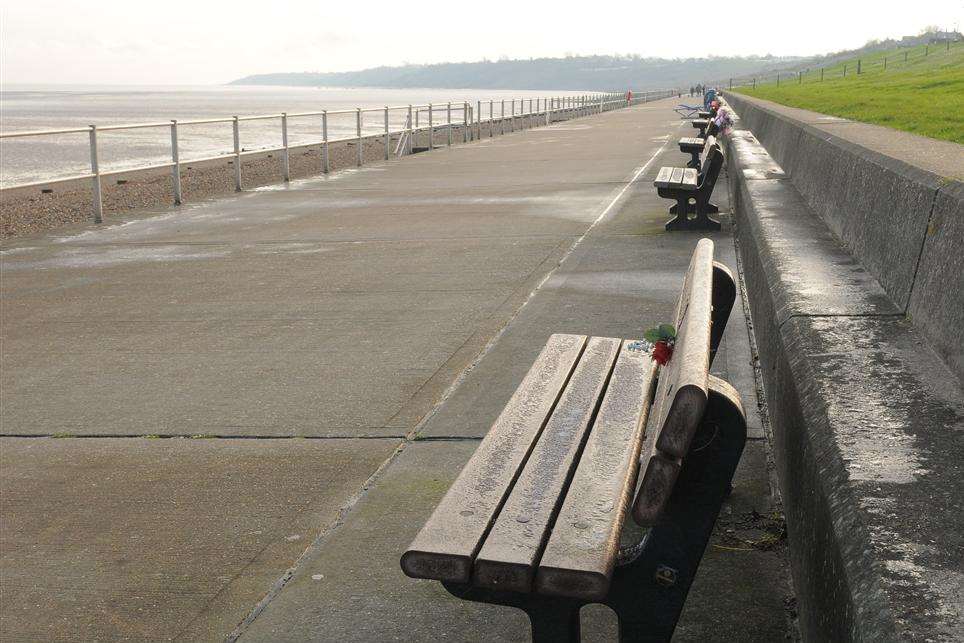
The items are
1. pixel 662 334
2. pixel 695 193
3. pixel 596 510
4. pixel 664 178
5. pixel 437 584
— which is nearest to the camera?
pixel 596 510

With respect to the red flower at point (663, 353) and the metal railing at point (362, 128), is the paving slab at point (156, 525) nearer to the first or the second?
the red flower at point (663, 353)

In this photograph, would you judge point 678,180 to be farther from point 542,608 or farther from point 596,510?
point 542,608

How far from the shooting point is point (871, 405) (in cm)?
281

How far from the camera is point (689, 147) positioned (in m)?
17.9

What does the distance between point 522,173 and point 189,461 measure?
49.0ft

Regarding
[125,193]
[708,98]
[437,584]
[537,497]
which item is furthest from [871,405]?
[708,98]

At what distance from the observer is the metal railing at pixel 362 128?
1410cm

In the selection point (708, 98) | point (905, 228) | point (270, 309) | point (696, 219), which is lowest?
point (708, 98)

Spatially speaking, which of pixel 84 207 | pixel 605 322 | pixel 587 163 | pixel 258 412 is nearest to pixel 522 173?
pixel 587 163

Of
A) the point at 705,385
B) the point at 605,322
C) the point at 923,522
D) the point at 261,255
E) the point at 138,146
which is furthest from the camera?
the point at 138,146

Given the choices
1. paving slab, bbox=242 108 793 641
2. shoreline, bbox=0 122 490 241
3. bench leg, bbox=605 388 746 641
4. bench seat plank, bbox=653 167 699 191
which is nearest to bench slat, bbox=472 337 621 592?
bench leg, bbox=605 388 746 641

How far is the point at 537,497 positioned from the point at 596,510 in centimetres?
18

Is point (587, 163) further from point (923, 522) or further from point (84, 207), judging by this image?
point (923, 522)

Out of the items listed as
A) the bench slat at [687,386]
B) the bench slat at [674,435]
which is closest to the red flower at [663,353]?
the bench slat at [687,386]
